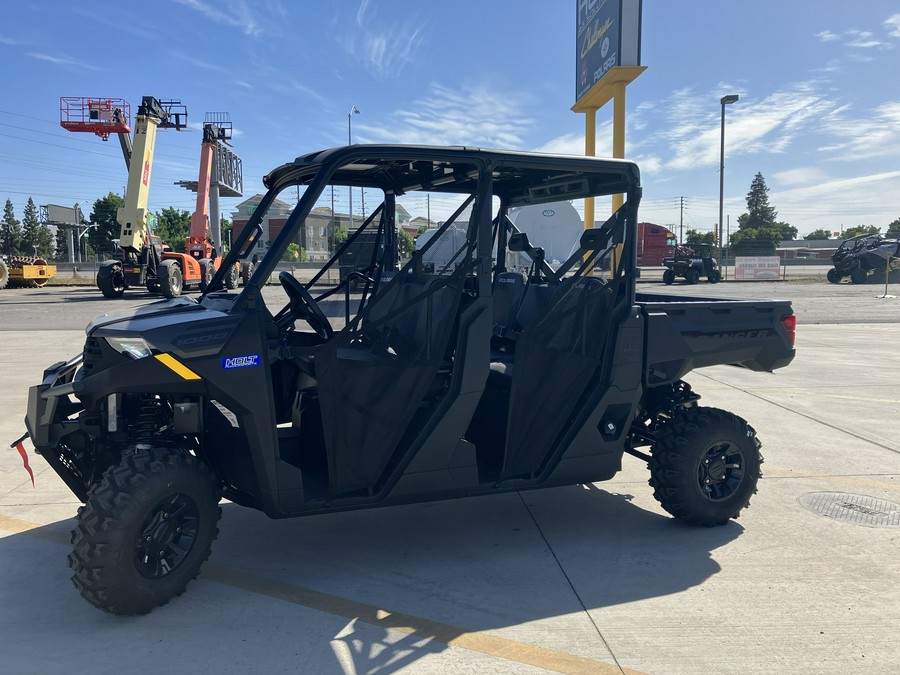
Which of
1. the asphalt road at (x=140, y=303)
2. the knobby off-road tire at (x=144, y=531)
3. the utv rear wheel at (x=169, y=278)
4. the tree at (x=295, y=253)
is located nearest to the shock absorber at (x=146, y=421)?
the knobby off-road tire at (x=144, y=531)

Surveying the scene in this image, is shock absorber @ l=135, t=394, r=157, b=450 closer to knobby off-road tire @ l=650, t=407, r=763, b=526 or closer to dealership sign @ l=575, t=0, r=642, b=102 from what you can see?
knobby off-road tire @ l=650, t=407, r=763, b=526

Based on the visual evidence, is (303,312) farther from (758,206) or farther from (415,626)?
→ (758,206)

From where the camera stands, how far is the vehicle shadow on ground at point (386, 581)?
3.04m

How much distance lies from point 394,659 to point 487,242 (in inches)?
82.0

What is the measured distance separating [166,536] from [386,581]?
3.68ft

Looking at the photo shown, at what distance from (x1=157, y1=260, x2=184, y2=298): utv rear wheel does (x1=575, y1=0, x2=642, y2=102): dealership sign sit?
14422mm

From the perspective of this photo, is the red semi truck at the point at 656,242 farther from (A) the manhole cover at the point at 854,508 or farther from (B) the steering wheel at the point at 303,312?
(B) the steering wheel at the point at 303,312

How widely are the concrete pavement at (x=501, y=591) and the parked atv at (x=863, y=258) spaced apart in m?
31.1

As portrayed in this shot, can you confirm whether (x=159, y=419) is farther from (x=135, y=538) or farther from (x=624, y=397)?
(x=624, y=397)

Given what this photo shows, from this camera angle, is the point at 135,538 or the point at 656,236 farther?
the point at 656,236

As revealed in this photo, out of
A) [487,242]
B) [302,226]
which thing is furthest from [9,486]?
[487,242]

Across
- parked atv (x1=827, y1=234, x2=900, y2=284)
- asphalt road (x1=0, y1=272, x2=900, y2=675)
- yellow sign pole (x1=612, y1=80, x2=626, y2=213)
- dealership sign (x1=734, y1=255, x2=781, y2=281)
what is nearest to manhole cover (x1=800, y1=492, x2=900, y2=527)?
asphalt road (x1=0, y1=272, x2=900, y2=675)

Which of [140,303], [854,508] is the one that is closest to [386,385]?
[854,508]

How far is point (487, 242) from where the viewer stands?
12.3 ft
